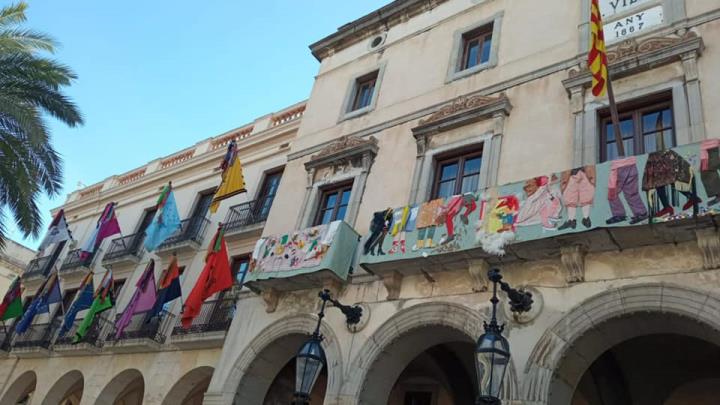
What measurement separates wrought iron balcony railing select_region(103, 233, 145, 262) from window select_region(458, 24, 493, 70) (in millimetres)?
12319

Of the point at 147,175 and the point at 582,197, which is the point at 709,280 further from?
the point at 147,175

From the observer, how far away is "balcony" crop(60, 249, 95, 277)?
66.8 ft

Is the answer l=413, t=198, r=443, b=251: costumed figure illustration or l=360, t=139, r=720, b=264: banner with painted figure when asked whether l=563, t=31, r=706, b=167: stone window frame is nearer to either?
l=360, t=139, r=720, b=264: banner with painted figure

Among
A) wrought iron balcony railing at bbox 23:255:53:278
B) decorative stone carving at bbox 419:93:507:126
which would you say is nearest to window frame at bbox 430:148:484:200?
decorative stone carving at bbox 419:93:507:126

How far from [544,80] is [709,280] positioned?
16.2ft

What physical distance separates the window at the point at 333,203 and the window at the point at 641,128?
5.39 meters

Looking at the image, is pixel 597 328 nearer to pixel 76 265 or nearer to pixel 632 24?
pixel 632 24

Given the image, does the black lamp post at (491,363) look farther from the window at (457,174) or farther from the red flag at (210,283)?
the red flag at (210,283)

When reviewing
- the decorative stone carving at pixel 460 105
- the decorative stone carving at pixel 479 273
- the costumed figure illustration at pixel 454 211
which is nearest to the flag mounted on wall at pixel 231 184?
the decorative stone carving at pixel 460 105

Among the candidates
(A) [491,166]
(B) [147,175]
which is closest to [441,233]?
(A) [491,166]

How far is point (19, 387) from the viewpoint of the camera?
19312 mm

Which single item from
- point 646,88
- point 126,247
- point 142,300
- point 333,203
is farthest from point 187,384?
point 646,88

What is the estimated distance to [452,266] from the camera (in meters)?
9.15

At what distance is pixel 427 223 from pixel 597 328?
3081mm
